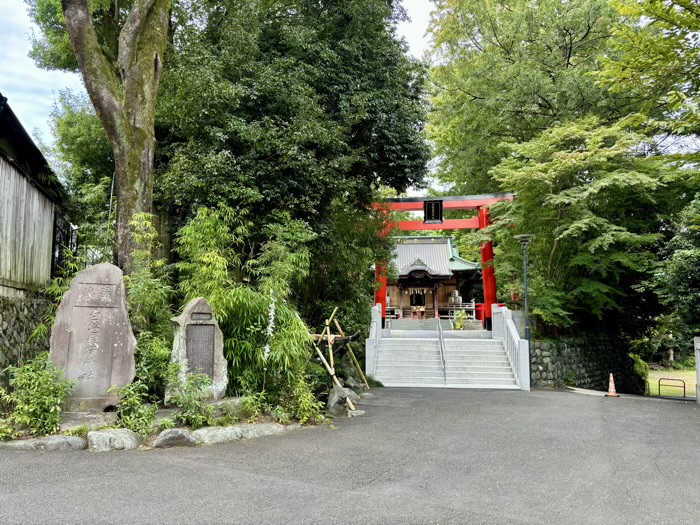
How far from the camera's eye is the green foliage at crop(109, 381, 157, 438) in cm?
545

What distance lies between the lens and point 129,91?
798 cm

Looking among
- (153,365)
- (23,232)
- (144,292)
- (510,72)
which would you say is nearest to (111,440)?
(153,365)

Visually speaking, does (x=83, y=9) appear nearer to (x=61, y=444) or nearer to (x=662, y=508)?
(x=61, y=444)

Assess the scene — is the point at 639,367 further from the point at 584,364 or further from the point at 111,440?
the point at 111,440

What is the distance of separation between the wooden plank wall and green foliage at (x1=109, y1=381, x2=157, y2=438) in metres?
3.15

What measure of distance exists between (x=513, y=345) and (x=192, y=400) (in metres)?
9.40

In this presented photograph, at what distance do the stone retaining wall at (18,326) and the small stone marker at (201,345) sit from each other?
2.66 meters

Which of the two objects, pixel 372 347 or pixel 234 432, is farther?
pixel 372 347

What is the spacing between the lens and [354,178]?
11.7m

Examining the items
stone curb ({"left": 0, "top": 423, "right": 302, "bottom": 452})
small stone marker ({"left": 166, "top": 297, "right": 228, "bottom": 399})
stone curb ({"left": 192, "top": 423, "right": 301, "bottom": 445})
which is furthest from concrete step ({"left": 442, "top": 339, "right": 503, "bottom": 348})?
stone curb ({"left": 0, "top": 423, "right": 302, "bottom": 452})

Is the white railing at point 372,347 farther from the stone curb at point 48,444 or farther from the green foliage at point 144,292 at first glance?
the stone curb at point 48,444

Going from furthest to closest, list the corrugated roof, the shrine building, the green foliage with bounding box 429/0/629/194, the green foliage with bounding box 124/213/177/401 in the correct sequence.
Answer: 1. the shrine building
2. the corrugated roof
3. the green foliage with bounding box 429/0/629/194
4. the green foliage with bounding box 124/213/177/401

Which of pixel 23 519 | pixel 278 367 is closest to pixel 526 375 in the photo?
pixel 278 367

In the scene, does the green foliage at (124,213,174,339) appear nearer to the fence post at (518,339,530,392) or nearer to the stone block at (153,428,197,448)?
the stone block at (153,428,197,448)
